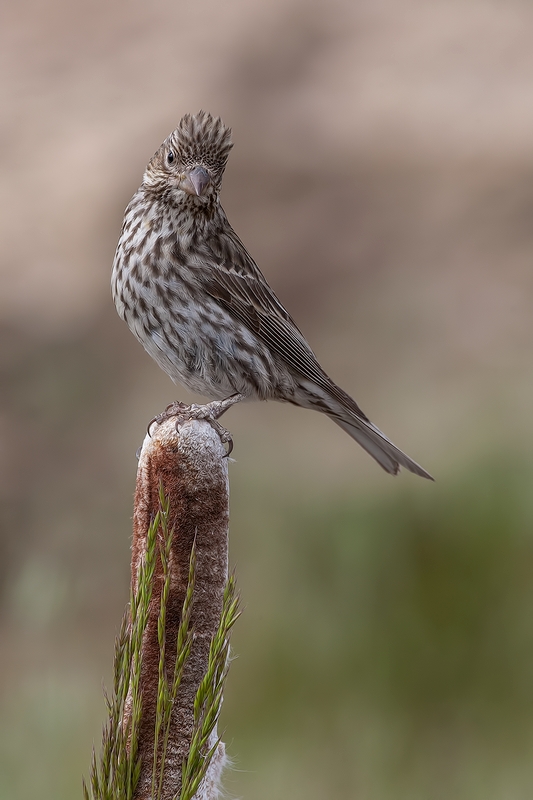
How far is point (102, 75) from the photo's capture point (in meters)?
10.6

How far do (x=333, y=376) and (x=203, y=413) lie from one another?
14.8 ft

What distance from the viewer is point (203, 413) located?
2615mm

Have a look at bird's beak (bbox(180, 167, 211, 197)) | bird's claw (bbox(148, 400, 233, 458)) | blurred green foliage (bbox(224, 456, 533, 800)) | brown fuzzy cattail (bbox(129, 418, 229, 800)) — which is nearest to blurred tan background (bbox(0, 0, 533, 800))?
blurred green foliage (bbox(224, 456, 533, 800))

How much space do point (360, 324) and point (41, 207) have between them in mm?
3731

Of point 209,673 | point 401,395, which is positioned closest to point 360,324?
point 401,395

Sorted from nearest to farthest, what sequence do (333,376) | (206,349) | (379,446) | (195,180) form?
(195,180)
(206,349)
(379,446)
(333,376)

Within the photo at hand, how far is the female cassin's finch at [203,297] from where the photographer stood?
3416mm

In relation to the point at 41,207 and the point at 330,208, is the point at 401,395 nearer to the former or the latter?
the point at 330,208

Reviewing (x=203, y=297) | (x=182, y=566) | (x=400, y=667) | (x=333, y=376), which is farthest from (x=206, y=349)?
(x=333, y=376)

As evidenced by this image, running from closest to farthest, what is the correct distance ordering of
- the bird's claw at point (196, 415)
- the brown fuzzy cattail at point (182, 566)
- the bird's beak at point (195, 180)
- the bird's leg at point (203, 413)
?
the brown fuzzy cattail at point (182, 566), the bird's leg at point (203, 413), the bird's claw at point (196, 415), the bird's beak at point (195, 180)

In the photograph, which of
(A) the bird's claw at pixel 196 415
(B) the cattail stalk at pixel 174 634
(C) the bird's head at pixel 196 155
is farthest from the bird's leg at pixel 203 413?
(C) the bird's head at pixel 196 155

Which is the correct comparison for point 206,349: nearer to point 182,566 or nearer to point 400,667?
point 182,566

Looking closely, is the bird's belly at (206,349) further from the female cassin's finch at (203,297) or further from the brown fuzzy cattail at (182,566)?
the brown fuzzy cattail at (182,566)

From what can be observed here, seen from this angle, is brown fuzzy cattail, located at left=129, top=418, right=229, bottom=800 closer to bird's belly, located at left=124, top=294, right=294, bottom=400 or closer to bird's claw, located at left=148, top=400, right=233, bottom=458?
bird's claw, located at left=148, top=400, right=233, bottom=458
